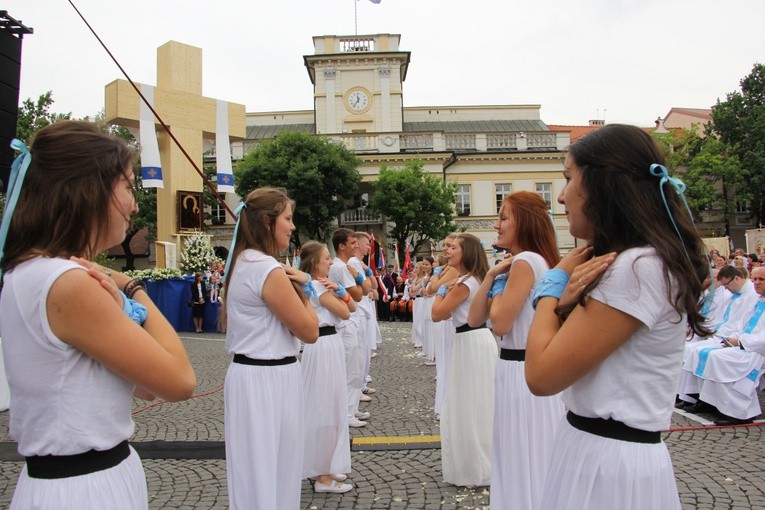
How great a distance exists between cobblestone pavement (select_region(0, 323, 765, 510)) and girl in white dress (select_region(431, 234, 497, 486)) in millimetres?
218

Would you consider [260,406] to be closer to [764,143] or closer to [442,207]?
[442,207]

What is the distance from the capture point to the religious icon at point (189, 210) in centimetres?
2136

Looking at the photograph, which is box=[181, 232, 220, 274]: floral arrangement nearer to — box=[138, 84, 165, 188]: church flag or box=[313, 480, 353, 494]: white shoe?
box=[138, 84, 165, 188]: church flag

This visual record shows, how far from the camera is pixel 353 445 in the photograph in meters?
6.50

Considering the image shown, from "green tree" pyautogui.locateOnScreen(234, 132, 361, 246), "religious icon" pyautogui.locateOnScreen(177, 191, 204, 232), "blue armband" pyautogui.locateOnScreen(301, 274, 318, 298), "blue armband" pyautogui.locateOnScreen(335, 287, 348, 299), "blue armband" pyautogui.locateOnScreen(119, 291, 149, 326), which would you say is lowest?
"blue armband" pyautogui.locateOnScreen(335, 287, 348, 299)

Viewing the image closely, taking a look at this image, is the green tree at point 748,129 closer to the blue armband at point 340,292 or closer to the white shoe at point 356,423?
the white shoe at point 356,423

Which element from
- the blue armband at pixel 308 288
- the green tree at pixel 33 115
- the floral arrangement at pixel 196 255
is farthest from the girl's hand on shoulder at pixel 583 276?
the green tree at pixel 33 115

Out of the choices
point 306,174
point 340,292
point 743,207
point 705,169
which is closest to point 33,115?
point 306,174

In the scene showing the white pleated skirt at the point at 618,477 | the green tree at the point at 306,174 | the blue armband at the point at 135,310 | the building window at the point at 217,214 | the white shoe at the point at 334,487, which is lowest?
the white shoe at the point at 334,487

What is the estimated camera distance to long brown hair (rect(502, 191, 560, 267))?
3.92 metres

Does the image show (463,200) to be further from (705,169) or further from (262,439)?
(262,439)

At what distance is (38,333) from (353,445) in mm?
5066

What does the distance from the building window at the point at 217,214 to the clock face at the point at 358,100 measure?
39.1 ft

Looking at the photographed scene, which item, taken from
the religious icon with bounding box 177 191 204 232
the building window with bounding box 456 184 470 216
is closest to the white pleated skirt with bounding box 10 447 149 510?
the religious icon with bounding box 177 191 204 232
